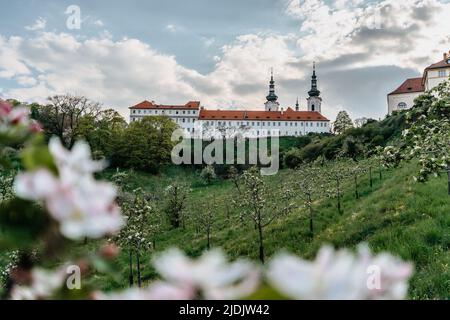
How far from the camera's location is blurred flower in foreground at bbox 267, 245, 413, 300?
Result: 1.32 feet

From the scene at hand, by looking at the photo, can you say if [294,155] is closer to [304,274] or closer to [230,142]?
[230,142]

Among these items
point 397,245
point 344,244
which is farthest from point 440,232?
point 344,244

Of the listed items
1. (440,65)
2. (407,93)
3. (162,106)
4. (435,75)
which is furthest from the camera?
(162,106)

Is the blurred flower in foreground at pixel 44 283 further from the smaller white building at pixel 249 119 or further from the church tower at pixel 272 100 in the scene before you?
the church tower at pixel 272 100

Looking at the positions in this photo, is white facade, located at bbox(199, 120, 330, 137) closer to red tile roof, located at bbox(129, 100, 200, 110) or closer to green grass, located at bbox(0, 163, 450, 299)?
red tile roof, located at bbox(129, 100, 200, 110)

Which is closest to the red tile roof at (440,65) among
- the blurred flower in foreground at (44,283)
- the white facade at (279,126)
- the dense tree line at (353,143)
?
the dense tree line at (353,143)

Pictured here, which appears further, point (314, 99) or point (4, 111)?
point (314, 99)

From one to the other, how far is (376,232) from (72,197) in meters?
10.0

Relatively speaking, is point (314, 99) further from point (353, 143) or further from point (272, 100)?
point (353, 143)

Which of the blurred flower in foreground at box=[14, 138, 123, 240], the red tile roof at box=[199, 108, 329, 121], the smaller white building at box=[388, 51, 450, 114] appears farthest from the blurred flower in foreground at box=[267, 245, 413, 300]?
the red tile roof at box=[199, 108, 329, 121]

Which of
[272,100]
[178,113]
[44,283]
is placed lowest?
[44,283]

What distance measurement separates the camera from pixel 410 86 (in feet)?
210

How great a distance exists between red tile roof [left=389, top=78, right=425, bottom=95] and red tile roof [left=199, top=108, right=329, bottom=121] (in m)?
25.1

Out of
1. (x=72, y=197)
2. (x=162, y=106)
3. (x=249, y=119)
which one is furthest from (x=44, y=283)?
(x=249, y=119)
